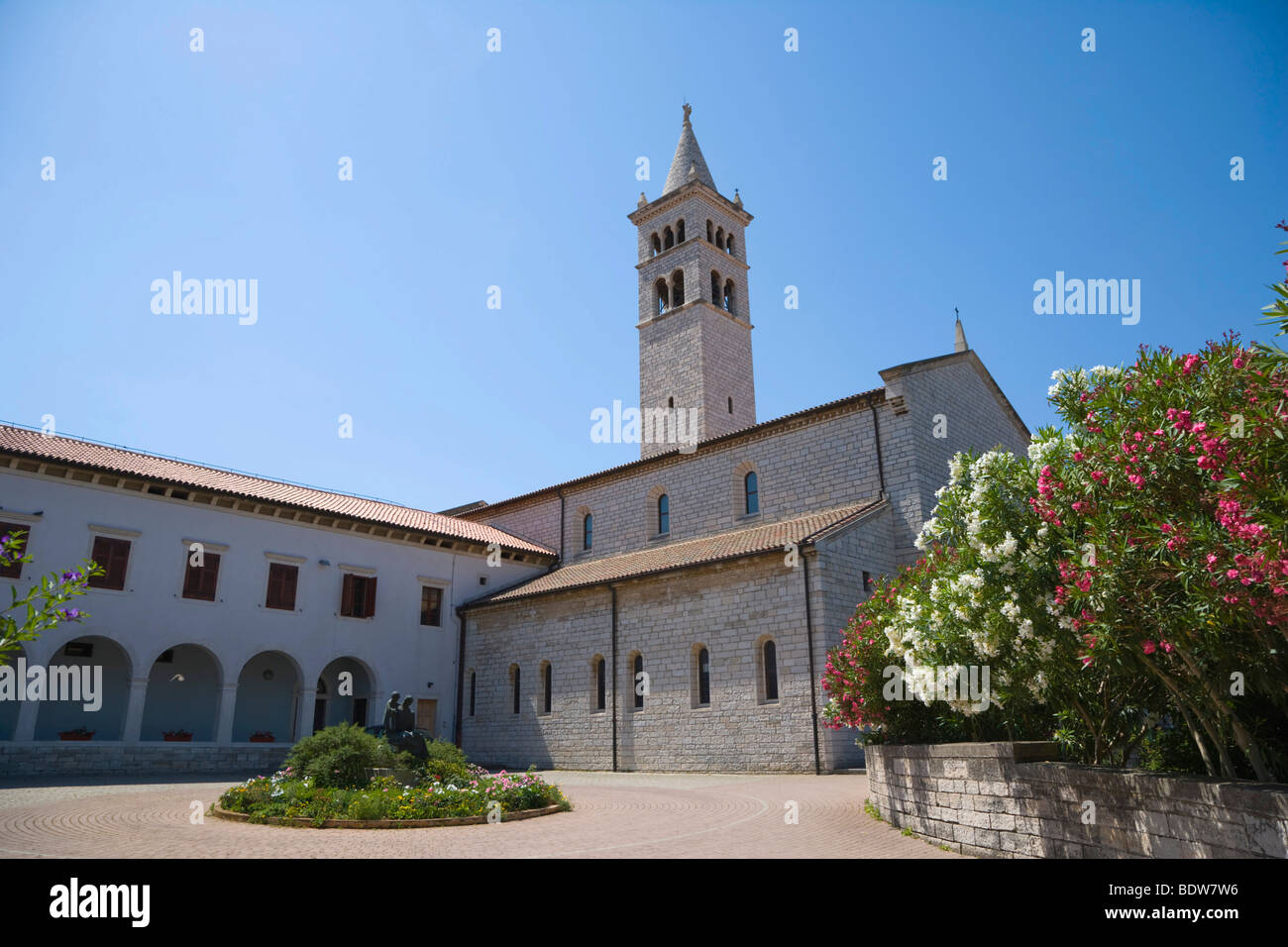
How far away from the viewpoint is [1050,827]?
789cm

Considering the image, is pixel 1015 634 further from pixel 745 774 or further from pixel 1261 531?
pixel 745 774

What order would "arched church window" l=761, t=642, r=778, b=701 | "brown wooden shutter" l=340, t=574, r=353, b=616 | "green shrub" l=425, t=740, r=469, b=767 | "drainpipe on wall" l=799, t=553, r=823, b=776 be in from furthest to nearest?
"brown wooden shutter" l=340, t=574, r=353, b=616 < "arched church window" l=761, t=642, r=778, b=701 < "drainpipe on wall" l=799, t=553, r=823, b=776 < "green shrub" l=425, t=740, r=469, b=767

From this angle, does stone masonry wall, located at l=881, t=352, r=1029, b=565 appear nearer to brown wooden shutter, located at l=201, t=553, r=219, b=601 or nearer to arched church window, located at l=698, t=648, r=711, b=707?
arched church window, located at l=698, t=648, r=711, b=707

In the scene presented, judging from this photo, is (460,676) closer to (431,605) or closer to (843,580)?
(431,605)

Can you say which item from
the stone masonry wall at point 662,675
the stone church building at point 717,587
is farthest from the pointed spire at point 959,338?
the stone masonry wall at point 662,675

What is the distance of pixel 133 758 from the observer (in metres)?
22.9

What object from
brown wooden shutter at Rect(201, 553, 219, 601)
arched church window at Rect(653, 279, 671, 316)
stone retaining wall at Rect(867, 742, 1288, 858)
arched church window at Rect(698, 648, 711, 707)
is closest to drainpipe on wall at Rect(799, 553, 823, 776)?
arched church window at Rect(698, 648, 711, 707)

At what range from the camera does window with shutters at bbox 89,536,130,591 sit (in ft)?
75.6

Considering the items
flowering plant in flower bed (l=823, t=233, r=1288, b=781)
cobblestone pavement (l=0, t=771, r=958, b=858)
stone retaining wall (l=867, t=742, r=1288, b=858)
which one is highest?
flowering plant in flower bed (l=823, t=233, r=1288, b=781)

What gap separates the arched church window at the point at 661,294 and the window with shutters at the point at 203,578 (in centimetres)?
2491

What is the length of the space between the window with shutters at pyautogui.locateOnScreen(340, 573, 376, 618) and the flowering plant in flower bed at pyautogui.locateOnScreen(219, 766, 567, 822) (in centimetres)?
1431

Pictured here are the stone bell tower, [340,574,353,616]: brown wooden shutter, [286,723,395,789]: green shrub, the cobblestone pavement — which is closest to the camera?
the cobblestone pavement
